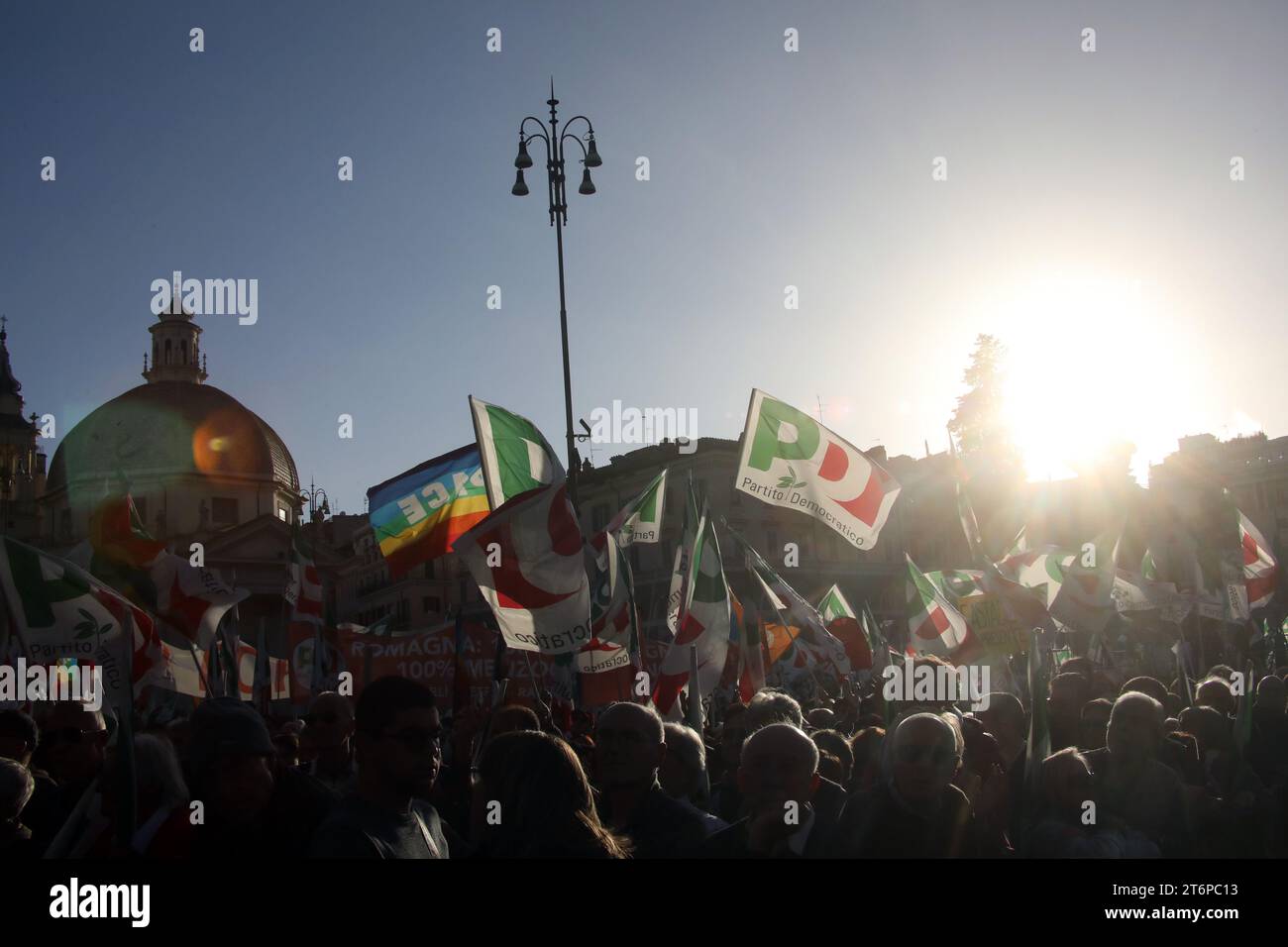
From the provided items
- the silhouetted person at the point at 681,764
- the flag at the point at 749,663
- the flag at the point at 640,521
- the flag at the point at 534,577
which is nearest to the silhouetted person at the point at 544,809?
the silhouetted person at the point at 681,764

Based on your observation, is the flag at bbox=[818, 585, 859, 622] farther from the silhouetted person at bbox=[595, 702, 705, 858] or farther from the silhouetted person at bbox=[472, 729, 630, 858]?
the silhouetted person at bbox=[472, 729, 630, 858]

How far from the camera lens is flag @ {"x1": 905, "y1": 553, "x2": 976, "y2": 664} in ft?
45.9

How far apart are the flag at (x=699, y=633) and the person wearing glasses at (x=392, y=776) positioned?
20.0 ft

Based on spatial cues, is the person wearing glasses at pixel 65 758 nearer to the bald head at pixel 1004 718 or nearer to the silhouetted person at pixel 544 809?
the silhouetted person at pixel 544 809

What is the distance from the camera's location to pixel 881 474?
10.3 meters

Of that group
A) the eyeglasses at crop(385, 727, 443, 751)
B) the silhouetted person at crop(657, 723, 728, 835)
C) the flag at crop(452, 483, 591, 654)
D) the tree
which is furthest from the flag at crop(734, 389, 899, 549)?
the tree

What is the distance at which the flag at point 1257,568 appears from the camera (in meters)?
15.5

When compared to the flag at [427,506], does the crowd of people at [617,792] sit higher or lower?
lower

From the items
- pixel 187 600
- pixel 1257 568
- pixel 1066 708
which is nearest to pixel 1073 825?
pixel 1066 708

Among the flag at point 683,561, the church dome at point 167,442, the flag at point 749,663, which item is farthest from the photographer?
the church dome at point 167,442

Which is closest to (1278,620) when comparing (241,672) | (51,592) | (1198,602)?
(1198,602)

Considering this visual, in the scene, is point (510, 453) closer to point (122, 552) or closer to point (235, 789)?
point (122, 552)
